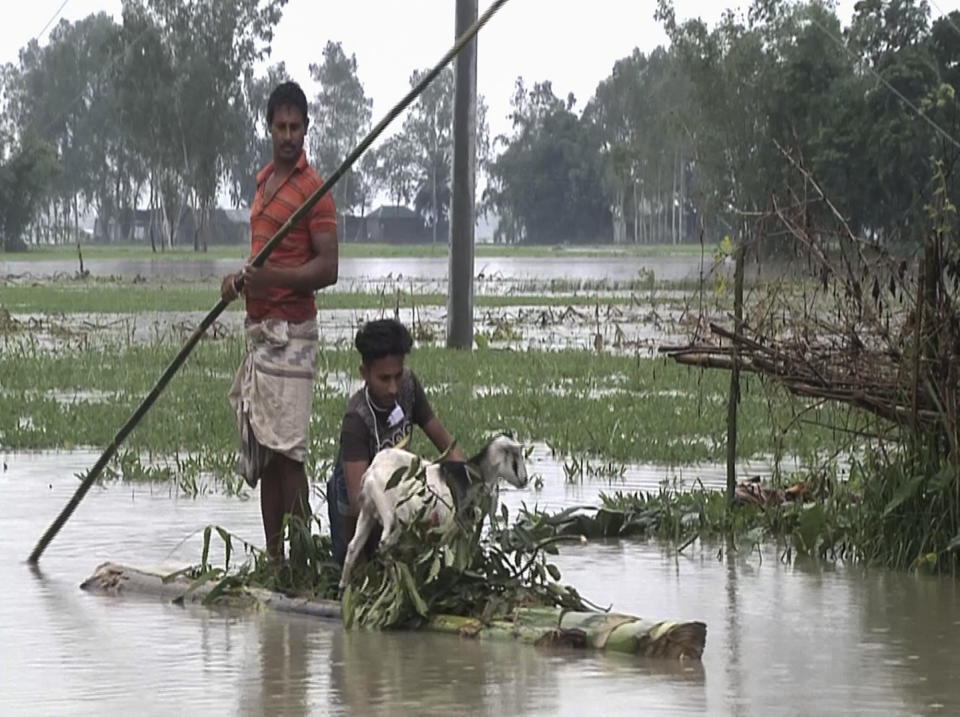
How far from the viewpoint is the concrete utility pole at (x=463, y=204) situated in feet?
66.8

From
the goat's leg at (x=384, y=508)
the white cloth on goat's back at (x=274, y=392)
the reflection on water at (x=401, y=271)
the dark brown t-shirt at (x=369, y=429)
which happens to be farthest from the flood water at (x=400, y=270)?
the goat's leg at (x=384, y=508)

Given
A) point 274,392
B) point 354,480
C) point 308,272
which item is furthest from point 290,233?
point 354,480

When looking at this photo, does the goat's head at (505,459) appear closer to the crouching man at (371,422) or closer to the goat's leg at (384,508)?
the crouching man at (371,422)

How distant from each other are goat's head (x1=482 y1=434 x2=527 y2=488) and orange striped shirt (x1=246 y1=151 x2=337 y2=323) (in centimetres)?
119

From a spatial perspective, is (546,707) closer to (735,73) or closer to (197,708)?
(197,708)

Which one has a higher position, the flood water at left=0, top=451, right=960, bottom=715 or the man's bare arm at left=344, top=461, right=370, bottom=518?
the man's bare arm at left=344, top=461, right=370, bottom=518

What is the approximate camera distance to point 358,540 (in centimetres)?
712

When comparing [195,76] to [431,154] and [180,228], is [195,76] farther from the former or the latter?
[431,154]

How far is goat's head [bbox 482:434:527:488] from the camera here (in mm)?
7082

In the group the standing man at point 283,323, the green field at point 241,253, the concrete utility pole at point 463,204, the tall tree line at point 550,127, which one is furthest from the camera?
the green field at point 241,253

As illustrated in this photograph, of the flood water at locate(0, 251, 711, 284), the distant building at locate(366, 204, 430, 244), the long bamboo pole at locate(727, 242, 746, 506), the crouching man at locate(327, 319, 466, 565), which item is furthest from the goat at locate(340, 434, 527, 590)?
the distant building at locate(366, 204, 430, 244)

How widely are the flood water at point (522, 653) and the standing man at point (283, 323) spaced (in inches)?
25.0

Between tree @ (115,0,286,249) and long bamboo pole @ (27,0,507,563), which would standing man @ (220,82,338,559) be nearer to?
long bamboo pole @ (27,0,507,563)

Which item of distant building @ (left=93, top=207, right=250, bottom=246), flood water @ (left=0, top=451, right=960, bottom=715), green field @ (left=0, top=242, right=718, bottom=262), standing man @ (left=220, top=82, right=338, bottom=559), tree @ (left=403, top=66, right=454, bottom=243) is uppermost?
tree @ (left=403, top=66, right=454, bottom=243)
